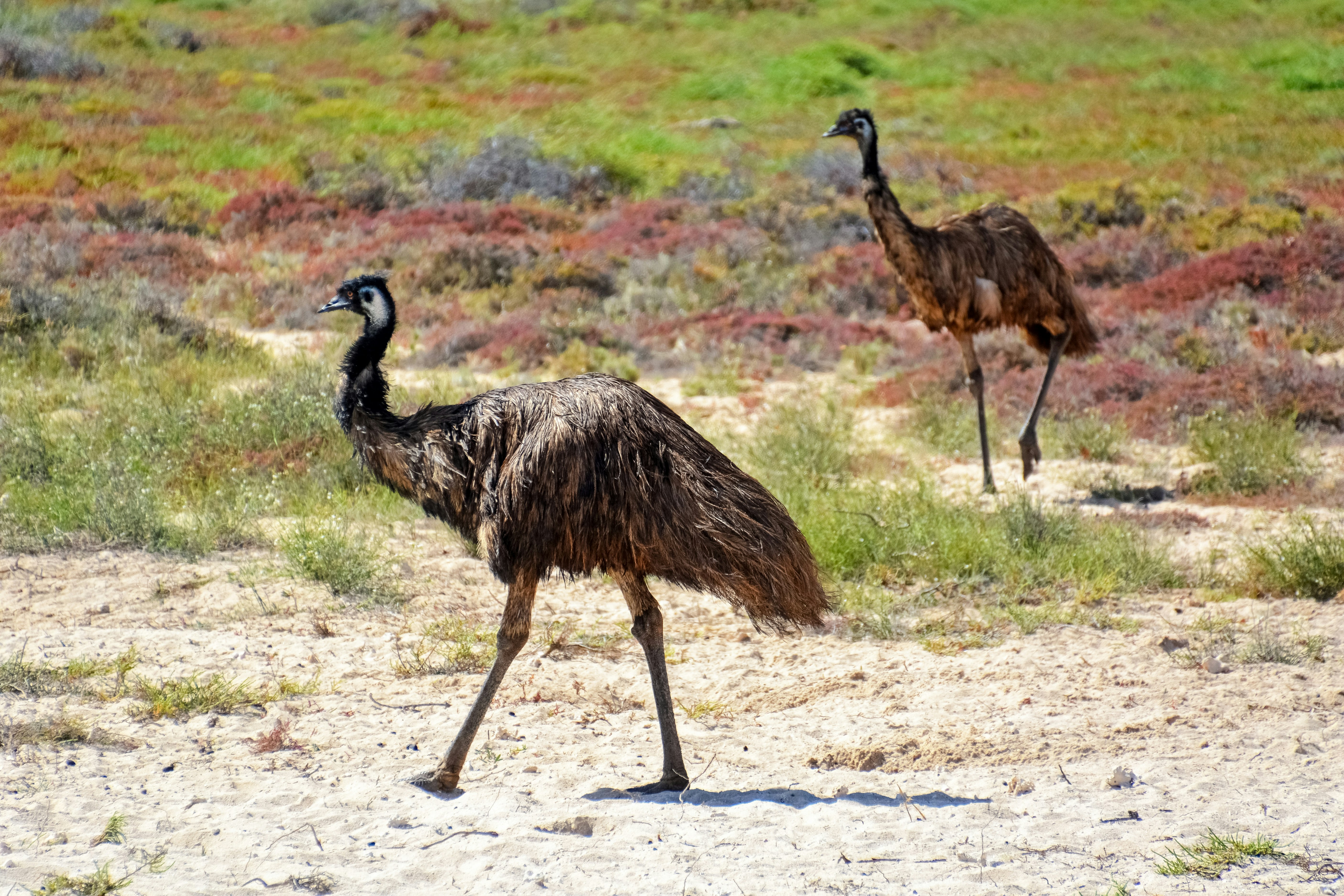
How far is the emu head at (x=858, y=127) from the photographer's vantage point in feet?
32.6

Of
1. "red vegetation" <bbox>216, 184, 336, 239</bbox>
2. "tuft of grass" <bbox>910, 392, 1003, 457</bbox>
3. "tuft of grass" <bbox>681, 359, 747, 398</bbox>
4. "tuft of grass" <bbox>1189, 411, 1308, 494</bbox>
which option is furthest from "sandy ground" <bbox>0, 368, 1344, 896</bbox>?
"red vegetation" <bbox>216, 184, 336, 239</bbox>

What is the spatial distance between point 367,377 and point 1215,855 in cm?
321

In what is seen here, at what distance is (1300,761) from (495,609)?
12.4 feet

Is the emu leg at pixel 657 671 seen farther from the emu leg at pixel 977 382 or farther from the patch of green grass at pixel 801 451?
the emu leg at pixel 977 382

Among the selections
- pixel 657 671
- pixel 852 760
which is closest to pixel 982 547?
pixel 852 760

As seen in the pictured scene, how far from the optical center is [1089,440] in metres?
10.4

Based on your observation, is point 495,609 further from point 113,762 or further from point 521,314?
point 521,314

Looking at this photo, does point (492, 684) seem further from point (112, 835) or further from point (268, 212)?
point (268, 212)

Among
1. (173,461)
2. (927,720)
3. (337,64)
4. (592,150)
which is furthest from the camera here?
(337,64)

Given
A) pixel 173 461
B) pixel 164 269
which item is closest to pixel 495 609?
pixel 173 461

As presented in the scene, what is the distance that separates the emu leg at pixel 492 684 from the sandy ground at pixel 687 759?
8cm

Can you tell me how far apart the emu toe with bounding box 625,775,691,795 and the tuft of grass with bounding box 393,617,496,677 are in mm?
1353

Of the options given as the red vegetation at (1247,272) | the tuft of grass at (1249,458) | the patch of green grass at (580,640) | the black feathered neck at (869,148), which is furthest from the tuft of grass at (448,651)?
the red vegetation at (1247,272)

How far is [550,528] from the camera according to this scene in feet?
14.5
